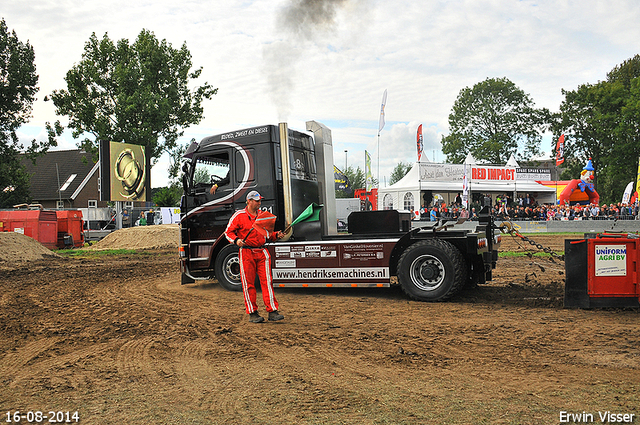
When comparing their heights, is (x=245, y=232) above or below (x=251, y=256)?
above

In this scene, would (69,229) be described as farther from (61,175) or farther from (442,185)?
(61,175)

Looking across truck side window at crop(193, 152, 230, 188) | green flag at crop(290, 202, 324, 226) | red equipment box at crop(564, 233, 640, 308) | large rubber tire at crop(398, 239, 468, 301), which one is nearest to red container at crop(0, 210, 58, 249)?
truck side window at crop(193, 152, 230, 188)

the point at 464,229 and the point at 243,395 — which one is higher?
the point at 464,229

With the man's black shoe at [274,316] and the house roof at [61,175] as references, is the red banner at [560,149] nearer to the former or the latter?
the man's black shoe at [274,316]

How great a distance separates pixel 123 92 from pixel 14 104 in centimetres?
740

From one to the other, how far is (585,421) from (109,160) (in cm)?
2874

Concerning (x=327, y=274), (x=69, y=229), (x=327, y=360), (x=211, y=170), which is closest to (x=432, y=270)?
(x=327, y=274)

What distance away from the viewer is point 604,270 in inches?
275

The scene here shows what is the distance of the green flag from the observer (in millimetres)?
9242

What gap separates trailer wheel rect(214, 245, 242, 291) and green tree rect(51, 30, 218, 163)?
3206cm

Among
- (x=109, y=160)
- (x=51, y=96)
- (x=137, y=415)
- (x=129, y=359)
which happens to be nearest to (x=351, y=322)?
(x=129, y=359)

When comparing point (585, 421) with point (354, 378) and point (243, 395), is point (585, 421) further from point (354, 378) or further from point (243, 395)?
point (243, 395)

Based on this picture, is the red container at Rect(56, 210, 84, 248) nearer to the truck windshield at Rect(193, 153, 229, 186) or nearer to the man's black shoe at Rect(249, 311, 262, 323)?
the truck windshield at Rect(193, 153, 229, 186)

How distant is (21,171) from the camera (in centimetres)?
3712
